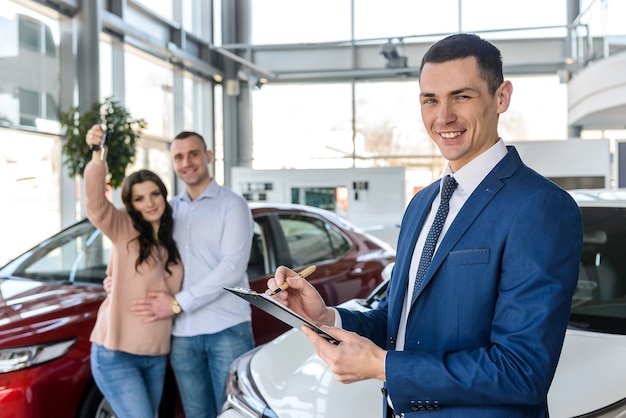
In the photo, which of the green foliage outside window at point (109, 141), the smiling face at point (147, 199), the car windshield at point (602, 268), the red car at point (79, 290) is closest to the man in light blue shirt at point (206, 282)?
the smiling face at point (147, 199)

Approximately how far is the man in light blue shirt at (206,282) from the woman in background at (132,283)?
0.26ft

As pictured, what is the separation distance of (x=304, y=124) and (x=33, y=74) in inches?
281

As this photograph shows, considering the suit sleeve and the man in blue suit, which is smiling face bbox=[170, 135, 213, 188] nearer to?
the man in blue suit

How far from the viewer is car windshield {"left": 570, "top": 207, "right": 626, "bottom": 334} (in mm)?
2623

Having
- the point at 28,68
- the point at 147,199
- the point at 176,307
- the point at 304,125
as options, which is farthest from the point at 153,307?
the point at 304,125

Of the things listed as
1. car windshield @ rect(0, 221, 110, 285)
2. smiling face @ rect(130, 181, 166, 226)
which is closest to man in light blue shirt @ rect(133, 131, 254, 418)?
smiling face @ rect(130, 181, 166, 226)

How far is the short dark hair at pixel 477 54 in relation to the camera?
1308 mm

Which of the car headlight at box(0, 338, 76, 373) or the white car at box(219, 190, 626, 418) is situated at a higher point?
the white car at box(219, 190, 626, 418)

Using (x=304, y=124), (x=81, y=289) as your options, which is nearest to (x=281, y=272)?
(x=81, y=289)

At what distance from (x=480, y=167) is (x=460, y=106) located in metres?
0.13

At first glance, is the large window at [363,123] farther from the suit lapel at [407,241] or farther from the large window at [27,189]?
the suit lapel at [407,241]

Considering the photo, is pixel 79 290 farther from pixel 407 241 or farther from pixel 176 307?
pixel 407 241

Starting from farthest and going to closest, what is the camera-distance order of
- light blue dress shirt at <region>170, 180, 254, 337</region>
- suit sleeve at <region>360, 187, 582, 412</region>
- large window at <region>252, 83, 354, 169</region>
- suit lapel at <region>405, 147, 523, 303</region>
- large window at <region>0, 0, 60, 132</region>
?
1. large window at <region>252, 83, 354, 169</region>
2. large window at <region>0, 0, 60, 132</region>
3. light blue dress shirt at <region>170, 180, 254, 337</region>
4. suit lapel at <region>405, 147, 523, 303</region>
5. suit sleeve at <region>360, 187, 582, 412</region>

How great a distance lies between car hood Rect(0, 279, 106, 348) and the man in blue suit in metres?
1.97
